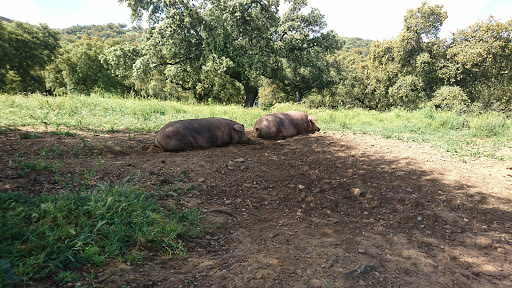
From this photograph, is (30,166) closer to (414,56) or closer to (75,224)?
(75,224)

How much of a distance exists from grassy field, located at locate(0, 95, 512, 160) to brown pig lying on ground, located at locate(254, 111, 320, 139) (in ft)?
3.20

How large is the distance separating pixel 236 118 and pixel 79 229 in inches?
303

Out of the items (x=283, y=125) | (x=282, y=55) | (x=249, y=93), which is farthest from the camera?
(x=249, y=93)

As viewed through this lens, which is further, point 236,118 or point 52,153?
point 236,118

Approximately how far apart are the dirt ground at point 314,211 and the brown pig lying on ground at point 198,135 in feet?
1.04

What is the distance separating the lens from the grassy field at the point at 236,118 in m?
6.60

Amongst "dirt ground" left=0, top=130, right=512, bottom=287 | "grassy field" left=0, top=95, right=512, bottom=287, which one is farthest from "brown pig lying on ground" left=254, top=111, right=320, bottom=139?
"grassy field" left=0, top=95, right=512, bottom=287

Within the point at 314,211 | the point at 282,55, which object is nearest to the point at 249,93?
the point at 282,55

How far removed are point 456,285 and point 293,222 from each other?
5.35 feet

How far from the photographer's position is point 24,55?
79.5 feet

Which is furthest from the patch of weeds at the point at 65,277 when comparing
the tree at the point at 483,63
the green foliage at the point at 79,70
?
the green foliage at the point at 79,70

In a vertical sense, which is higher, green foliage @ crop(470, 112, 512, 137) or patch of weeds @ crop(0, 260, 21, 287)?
green foliage @ crop(470, 112, 512, 137)

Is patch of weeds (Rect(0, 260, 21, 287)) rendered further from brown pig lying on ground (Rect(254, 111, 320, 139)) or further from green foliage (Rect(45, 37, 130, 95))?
green foliage (Rect(45, 37, 130, 95))

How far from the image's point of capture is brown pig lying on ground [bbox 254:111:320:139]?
752 centimetres
